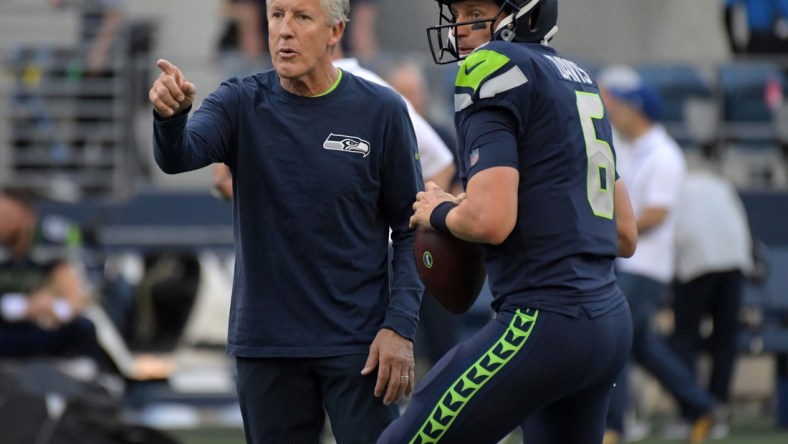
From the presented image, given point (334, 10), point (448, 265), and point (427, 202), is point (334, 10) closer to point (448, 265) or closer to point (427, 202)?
point (427, 202)

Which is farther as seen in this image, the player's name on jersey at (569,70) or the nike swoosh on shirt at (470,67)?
the player's name on jersey at (569,70)

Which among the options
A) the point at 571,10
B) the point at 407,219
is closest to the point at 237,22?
the point at 571,10

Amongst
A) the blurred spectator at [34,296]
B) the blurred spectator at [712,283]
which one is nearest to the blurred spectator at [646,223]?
the blurred spectator at [712,283]

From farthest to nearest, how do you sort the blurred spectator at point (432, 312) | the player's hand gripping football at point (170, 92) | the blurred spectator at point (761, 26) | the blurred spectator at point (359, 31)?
the blurred spectator at point (761, 26), the blurred spectator at point (359, 31), the blurred spectator at point (432, 312), the player's hand gripping football at point (170, 92)

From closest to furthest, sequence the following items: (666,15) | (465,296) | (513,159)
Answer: (513,159)
(465,296)
(666,15)

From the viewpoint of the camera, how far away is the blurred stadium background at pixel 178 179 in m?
9.89

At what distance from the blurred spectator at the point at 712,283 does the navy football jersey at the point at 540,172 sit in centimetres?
549

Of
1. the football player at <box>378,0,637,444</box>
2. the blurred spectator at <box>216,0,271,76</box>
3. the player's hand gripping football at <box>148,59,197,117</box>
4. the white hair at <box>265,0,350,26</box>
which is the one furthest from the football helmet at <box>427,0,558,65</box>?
the blurred spectator at <box>216,0,271,76</box>

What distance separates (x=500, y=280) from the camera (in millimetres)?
3740

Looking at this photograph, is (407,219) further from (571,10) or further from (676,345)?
(571,10)

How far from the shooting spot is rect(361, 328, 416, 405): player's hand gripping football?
12.9 ft

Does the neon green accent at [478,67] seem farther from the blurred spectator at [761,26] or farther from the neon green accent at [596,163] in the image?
the blurred spectator at [761,26]

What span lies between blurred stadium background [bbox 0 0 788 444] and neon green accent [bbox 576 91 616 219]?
597cm

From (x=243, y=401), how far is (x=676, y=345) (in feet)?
18.1
